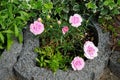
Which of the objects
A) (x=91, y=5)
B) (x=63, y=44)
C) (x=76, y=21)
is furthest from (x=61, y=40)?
(x=91, y=5)

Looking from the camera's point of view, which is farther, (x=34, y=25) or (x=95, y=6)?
(x=95, y=6)

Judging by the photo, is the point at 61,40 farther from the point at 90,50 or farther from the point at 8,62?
the point at 8,62

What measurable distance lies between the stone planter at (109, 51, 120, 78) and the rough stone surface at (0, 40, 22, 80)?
957 mm

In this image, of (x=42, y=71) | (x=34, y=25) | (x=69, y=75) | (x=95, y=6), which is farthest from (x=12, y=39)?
(x=95, y=6)

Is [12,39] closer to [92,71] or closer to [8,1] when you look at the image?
[8,1]

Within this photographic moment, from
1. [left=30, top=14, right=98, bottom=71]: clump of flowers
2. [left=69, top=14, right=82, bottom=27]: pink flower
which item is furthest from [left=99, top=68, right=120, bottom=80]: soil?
[left=69, top=14, right=82, bottom=27]: pink flower

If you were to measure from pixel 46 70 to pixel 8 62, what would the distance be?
38 cm

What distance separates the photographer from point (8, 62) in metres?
3.30

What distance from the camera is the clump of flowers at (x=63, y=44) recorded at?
3355 mm

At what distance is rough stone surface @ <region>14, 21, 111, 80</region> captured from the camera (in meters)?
3.25

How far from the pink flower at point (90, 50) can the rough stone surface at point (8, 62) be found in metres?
0.67

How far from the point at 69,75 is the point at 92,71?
0.78 feet

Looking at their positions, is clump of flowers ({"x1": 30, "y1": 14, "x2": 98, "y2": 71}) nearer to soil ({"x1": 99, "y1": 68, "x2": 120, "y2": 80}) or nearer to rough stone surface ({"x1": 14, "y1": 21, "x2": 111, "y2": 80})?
rough stone surface ({"x1": 14, "y1": 21, "x2": 111, "y2": 80})

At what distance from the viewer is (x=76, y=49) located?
356 centimetres
